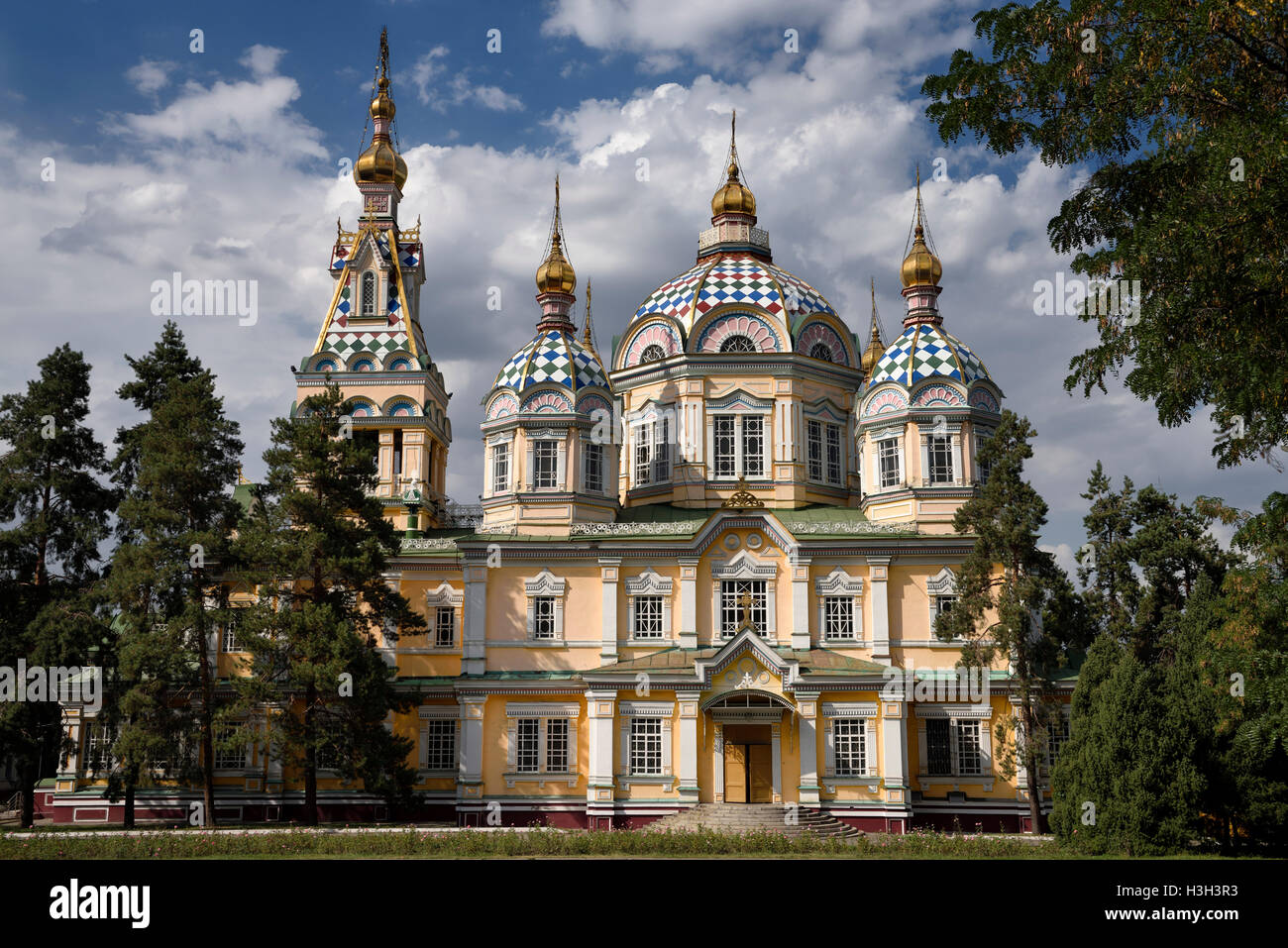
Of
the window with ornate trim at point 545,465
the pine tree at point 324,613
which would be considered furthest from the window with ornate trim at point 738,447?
the pine tree at point 324,613

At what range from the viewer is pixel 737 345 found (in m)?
35.2

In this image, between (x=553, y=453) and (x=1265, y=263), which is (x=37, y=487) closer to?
(x=553, y=453)

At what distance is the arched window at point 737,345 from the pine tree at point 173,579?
1455 cm

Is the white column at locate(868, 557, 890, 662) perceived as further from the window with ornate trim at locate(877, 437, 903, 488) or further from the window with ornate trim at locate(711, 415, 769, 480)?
the window with ornate trim at locate(711, 415, 769, 480)

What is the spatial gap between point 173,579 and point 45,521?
3.54 m

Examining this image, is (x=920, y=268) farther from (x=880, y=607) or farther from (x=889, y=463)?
(x=880, y=607)

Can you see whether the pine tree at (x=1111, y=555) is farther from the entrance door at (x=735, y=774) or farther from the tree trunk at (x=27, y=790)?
the tree trunk at (x=27, y=790)

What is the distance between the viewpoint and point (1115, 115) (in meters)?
14.2

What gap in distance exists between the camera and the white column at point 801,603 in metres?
30.2

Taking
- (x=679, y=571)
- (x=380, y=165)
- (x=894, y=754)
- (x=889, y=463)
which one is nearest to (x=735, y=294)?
(x=889, y=463)
